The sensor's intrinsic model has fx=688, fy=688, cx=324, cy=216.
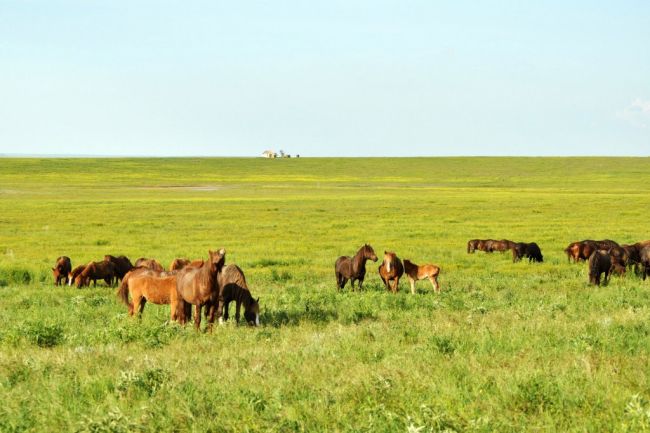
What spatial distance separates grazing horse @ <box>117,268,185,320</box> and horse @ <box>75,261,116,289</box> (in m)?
6.95

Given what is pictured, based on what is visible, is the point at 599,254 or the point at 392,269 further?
the point at 599,254

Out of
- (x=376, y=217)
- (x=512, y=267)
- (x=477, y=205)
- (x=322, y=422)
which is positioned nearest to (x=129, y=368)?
(x=322, y=422)

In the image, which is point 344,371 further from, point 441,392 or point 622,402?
point 622,402

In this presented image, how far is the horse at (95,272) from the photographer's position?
21.0 meters

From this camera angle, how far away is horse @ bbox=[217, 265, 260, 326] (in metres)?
13.5

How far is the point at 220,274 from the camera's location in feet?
46.5

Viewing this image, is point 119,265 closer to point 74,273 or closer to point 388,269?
point 74,273

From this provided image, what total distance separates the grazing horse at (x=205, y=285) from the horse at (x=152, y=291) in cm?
55

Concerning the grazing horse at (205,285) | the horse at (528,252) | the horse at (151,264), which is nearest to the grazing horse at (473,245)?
the horse at (528,252)

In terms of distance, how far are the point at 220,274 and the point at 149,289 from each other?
1.50 metres

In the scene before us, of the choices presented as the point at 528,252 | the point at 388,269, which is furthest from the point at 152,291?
the point at 528,252

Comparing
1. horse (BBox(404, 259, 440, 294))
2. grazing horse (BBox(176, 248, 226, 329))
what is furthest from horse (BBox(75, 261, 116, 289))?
horse (BBox(404, 259, 440, 294))

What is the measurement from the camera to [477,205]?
196 ft

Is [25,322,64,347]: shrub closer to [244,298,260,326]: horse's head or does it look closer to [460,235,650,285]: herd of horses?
[244,298,260,326]: horse's head
